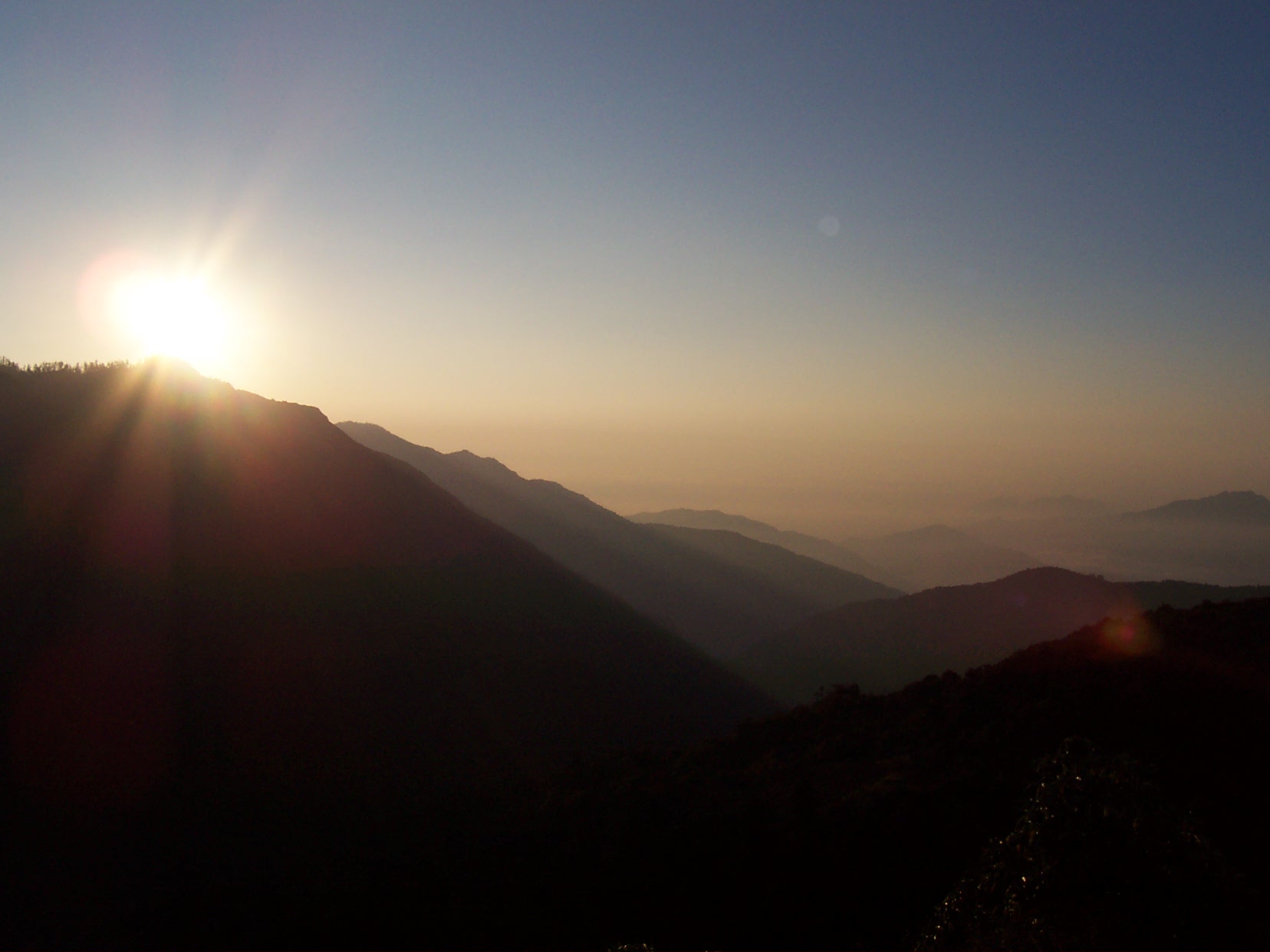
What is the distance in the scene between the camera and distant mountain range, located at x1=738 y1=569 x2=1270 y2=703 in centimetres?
6081

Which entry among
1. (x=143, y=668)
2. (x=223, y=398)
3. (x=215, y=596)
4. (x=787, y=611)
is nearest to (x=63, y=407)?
(x=223, y=398)

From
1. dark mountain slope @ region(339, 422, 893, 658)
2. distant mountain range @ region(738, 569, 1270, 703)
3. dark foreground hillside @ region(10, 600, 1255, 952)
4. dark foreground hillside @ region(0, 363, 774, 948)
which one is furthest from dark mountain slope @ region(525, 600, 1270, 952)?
dark mountain slope @ region(339, 422, 893, 658)

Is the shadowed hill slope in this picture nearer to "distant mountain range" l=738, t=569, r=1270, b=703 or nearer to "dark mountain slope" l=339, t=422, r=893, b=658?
"distant mountain range" l=738, t=569, r=1270, b=703

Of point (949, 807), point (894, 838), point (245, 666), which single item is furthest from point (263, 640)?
point (949, 807)

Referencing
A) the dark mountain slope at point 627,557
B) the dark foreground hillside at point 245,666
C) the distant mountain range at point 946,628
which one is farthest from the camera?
the dark mountain slope at point 627,557

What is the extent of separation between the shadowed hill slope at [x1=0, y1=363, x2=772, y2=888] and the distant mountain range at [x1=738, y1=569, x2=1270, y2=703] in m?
23.7

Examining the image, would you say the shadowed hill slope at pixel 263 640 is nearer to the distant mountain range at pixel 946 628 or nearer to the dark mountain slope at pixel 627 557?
the distant mountain range at pixel 946 628

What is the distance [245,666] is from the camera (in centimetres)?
2505

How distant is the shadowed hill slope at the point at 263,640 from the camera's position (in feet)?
67.9

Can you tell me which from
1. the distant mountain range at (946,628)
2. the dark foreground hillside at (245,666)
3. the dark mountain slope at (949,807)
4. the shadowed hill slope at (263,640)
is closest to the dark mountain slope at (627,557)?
the distant mountain range at (946,628)

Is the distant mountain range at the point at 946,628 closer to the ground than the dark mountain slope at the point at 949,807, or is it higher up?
closer to the ground

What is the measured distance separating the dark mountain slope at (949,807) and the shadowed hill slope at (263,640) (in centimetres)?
734

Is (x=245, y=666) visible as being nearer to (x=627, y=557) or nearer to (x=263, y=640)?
(x=263, y=640)

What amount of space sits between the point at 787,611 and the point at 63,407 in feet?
267
